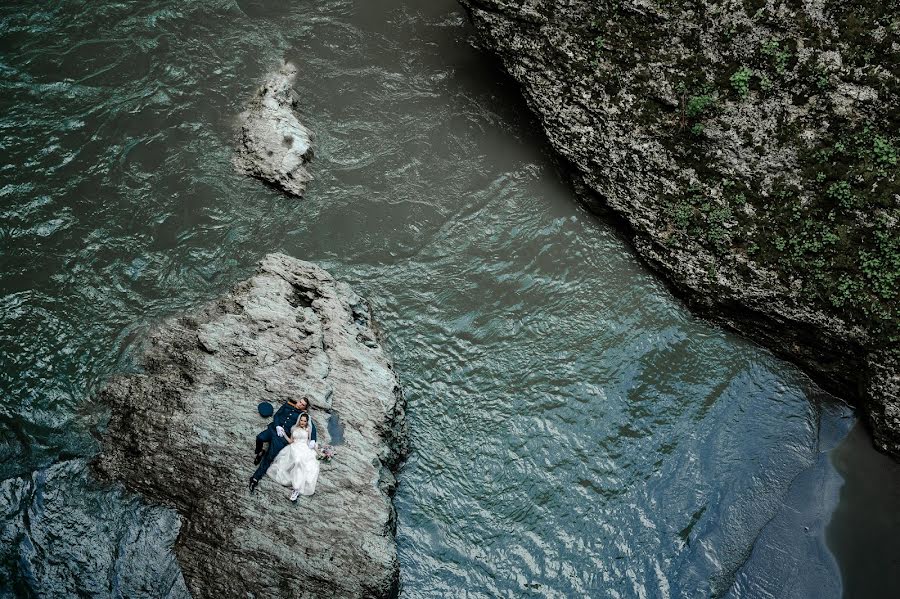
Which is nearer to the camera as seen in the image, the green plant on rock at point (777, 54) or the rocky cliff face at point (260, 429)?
the rocky cliff face at point (260, 429)

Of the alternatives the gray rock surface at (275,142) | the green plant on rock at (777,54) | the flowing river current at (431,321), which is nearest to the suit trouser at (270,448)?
the flowing river current at (431,321)

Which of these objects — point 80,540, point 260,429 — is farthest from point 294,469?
point 80,540

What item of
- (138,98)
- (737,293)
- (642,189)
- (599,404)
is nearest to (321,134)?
(138,98)

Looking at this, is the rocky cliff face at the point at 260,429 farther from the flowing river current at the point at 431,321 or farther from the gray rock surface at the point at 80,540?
the flowing river current at the point at 431,321

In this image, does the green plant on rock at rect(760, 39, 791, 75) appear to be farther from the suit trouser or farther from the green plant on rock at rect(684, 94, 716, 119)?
the suit trouser

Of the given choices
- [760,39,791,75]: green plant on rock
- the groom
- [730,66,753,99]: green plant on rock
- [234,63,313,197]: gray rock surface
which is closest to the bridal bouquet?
the groom
